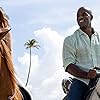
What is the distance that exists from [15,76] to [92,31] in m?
4.65

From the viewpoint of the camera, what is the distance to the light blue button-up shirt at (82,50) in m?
9.27

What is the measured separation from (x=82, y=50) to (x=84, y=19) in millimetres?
677

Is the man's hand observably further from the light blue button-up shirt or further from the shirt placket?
the shirt placket

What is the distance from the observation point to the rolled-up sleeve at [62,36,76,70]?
9344 mm

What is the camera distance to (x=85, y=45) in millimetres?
9320

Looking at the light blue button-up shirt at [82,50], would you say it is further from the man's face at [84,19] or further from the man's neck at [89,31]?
the man's face at [84,19]

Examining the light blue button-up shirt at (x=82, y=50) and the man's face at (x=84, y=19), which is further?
the light blue button-up shirt at (x=82, y=50)

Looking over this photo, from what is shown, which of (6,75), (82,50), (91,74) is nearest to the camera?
(6,75)

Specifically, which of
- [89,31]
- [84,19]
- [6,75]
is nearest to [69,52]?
[89,31]

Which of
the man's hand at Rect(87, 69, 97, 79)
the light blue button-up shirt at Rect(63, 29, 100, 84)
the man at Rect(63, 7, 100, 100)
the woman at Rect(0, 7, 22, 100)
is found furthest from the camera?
the light blue button-up shirt at Rect(63, 29, 100, 84)

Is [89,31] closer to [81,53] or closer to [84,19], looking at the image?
[84,19]

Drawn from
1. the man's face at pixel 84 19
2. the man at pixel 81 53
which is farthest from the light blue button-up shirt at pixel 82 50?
the man's face at pixel 84 19

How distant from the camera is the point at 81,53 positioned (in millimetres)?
9297

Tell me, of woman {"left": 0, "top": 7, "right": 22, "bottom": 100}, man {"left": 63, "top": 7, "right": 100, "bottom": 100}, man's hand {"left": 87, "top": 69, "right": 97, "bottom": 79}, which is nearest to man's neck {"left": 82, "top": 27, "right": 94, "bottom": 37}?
man {"left": 63, "top": 7, "right": 100, "bottom": 100}
